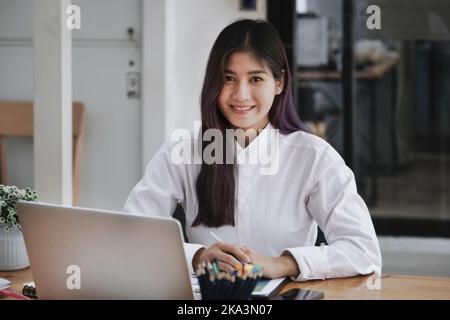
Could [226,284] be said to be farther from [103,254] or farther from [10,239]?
[10,239]

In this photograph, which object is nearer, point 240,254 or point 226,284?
point 226,284

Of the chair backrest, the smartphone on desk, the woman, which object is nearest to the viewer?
the smartphone on desk

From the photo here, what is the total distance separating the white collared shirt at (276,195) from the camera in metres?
1.79

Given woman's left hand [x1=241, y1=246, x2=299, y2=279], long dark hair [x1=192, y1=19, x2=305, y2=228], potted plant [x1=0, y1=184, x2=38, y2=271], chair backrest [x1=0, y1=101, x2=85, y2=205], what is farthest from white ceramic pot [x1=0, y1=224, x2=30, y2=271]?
chair backrest [x1=0, y1=101, x2=85, y2=205]

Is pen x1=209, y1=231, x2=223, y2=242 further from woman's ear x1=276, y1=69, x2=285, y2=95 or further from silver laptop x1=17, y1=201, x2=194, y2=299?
silver laptop x1=17, y1=201, x2=194, y2=299

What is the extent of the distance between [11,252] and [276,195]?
24.7 inches

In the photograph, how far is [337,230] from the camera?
1.75 metres

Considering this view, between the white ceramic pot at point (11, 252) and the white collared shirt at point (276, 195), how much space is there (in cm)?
27

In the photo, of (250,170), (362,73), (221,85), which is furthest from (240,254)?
(362,73)

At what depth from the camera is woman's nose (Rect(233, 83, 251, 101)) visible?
1879 millimetres

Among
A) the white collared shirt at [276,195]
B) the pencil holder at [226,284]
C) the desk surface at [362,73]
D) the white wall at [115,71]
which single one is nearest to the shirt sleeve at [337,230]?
the white collared shirt at [276,195]

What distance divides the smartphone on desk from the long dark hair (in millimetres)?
Result: 451

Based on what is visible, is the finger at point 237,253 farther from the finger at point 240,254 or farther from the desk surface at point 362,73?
the desk surface at point 362,73

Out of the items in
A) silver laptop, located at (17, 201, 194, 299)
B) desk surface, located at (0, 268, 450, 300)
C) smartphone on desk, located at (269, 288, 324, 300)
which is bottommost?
desk surface, located at (0, 268, 450, 300)
